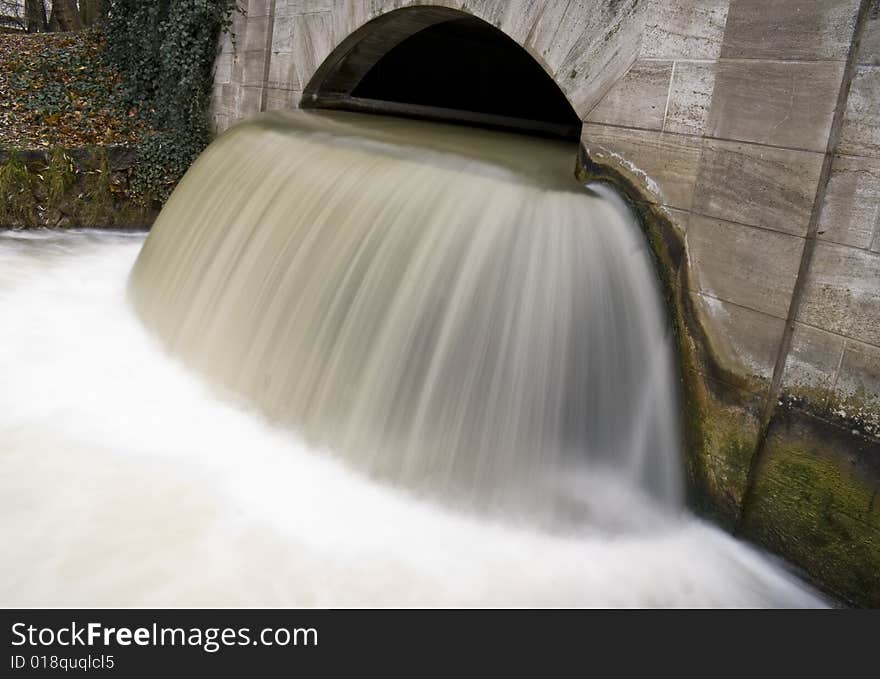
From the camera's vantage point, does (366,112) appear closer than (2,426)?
No

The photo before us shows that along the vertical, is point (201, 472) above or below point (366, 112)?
below

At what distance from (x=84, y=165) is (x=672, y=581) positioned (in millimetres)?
6155

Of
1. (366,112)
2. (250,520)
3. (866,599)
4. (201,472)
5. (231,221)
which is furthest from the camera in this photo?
(366,112)

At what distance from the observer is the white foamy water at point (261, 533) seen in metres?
2.68

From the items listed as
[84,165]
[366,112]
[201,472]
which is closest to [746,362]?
[201,472]

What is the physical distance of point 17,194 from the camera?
22.1ft

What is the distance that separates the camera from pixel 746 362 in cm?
313

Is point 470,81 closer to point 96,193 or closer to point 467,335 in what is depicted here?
point 96,193

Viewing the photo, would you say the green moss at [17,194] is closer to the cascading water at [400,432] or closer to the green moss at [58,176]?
the green moss at [58,176]

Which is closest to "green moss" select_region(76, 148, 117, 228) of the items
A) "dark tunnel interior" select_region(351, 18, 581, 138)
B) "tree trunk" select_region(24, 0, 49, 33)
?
"dark tunnel interior" select_region(351, 18, 581, 138)

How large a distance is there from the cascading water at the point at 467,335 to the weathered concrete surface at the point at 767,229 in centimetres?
20

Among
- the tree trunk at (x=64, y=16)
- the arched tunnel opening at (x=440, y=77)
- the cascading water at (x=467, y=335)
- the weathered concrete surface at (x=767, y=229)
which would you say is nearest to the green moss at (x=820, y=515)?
the weathered concrete surface at (x=767, y=229)
